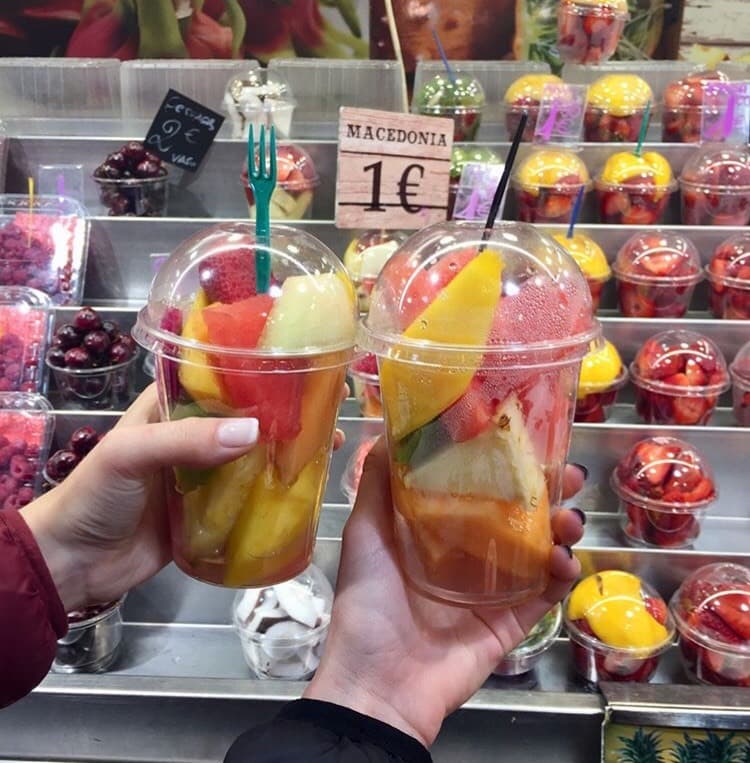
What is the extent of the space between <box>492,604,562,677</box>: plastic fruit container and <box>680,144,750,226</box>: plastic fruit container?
3.92ft

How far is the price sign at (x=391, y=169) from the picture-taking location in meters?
1.86

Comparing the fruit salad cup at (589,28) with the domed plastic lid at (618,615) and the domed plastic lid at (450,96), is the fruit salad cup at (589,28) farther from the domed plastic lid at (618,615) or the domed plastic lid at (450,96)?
the domed plastic lid at (618,615)

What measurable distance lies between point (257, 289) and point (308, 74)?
5.97 ft

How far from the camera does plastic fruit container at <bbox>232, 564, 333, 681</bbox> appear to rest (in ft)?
5.35

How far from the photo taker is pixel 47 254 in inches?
84.4

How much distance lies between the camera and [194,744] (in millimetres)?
1640

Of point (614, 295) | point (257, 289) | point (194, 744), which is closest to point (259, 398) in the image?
point (257, 289)

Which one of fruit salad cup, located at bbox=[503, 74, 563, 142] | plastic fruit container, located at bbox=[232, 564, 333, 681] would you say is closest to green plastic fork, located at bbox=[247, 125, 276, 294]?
plastic fruit container, located at bbox=[232, 564, 333, 681]

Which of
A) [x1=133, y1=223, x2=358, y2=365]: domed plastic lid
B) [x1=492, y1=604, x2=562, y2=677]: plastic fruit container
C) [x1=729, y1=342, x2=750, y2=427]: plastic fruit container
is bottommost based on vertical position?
[x1=492, y1=604, x2=562, y2=677]: plastic fruit container

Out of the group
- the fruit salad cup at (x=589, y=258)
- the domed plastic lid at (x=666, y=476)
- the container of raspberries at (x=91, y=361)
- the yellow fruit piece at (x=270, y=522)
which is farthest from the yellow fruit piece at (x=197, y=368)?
the fruit salad cup at (x=589, y=258)

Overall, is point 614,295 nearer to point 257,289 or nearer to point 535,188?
point 535,188

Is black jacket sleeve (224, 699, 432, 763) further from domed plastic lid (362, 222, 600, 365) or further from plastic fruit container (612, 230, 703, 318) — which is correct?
plastic fruit container (612, 230, 703, 318)

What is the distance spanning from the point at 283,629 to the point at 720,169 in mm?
1609

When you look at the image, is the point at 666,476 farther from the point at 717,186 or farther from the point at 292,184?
the point at 292,184
